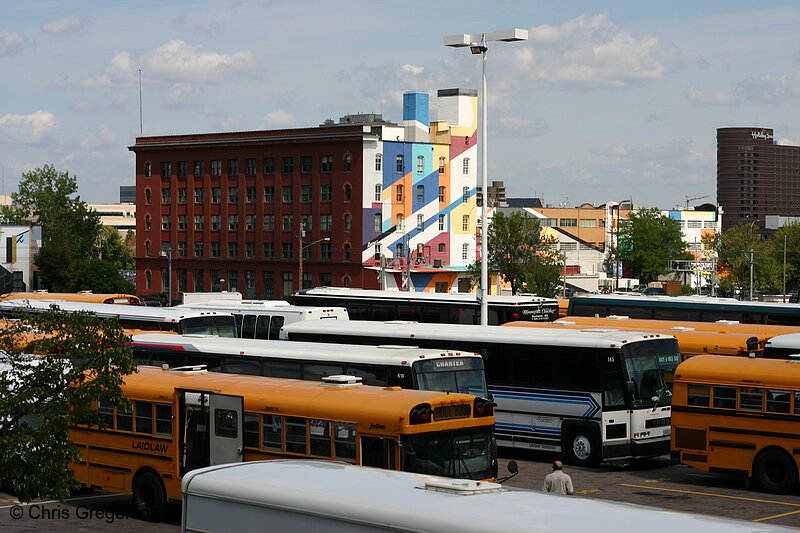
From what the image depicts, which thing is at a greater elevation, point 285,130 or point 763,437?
point 285,130

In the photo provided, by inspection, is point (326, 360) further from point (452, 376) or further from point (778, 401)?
point (778, 401)

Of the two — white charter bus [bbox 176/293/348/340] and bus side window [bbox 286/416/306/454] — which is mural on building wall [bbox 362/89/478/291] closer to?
white charter bus [bbox 176/293/348/340]

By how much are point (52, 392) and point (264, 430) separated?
4017mm

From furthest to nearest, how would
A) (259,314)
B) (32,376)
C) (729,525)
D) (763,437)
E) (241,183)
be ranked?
(241,183) → (259,314) → (763,437) → (32,376) → (729,525)

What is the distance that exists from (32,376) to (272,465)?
271 inches

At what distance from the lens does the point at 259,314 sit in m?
38.9

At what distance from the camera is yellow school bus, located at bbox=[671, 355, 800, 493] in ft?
75.0

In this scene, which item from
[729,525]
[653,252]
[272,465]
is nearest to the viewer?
[729,525]

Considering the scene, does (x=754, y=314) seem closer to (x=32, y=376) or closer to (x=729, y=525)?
(x=32, y=376)

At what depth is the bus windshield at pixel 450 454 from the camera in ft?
56.0

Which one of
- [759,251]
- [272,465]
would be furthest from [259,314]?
[759,251]

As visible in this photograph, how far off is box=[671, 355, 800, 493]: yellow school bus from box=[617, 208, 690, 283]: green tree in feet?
392

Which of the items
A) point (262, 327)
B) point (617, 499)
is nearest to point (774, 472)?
point (617, 499)

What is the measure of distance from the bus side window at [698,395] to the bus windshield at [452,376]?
4.75 m
